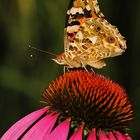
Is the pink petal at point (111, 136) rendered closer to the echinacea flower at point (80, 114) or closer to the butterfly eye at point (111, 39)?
the echinacea flower at point (80, 114)

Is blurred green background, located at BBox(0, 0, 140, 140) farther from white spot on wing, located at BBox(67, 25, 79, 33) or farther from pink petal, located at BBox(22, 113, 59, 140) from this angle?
pink petal, located at BBox(22, 113, 59, 140)

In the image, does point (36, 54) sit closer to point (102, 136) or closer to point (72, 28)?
point (72, 28)

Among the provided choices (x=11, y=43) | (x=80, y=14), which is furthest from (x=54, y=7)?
(x=80, y=14)

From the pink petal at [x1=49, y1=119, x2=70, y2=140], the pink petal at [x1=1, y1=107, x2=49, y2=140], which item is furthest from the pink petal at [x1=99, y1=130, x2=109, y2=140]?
the pink petal at [x1=1, y1=107, x2=49, y2=140]

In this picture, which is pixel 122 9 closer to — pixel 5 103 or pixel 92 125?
pixel 5 103

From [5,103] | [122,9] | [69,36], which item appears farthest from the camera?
[122,9]

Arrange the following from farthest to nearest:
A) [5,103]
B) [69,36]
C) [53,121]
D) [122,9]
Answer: [122,9] < [5,103] < [69,36] < [53,121]
